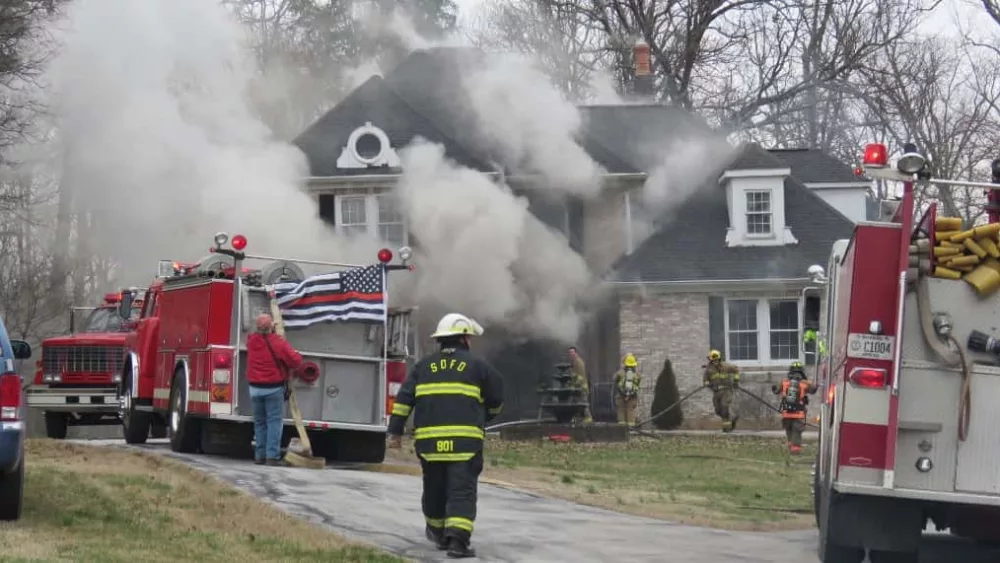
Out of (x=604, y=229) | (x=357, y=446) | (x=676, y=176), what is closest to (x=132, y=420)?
(x=357, y=446)


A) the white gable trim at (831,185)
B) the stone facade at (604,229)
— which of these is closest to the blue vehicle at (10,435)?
the stone facade at (604,229)

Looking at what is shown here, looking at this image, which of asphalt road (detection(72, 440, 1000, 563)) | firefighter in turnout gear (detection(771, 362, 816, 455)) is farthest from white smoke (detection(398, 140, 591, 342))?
asphalt road (detection(72, 440, 1000, 563))

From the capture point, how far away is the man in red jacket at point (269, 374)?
15703mm

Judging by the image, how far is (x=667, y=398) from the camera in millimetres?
29188

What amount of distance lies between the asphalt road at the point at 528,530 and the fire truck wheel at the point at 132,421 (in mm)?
4881

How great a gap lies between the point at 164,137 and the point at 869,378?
58.6 feet

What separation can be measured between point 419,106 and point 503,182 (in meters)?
3.44

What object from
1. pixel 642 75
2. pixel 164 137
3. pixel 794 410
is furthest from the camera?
pixel 642 75

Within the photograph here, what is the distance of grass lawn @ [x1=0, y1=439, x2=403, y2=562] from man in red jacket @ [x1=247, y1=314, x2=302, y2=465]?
147 cm

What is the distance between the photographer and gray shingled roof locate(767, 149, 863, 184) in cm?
3466

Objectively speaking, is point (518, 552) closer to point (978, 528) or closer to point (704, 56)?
point (978, 528)

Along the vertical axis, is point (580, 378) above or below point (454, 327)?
below

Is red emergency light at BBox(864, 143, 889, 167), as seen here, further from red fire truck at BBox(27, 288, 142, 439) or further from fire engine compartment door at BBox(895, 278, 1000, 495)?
red fire truck at BBox(27, 288, 142, 439)

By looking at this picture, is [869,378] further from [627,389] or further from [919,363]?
[627,389]
